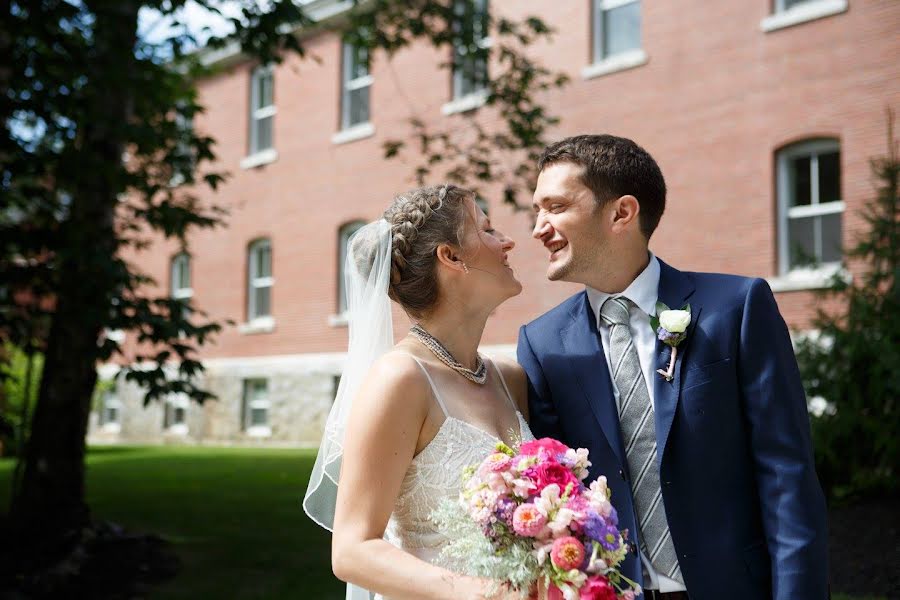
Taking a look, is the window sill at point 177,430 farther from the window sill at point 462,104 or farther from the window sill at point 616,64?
the window sill at point 616,64

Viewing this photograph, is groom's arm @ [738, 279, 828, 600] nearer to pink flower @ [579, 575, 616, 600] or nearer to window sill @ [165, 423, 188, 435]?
pink flower @ [579, 575, 616, 600]

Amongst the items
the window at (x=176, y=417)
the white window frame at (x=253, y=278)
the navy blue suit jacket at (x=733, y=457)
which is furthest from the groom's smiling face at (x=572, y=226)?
the window at (x=176, y=417)

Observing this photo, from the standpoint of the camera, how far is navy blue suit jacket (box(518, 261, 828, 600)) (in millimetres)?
3061

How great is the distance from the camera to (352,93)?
80.1 feet

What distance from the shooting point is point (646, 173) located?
11.5 feet

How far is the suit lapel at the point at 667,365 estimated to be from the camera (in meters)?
3.18

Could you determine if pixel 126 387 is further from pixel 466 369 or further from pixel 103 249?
pixel 466 369

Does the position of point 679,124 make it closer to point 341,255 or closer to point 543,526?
point 341,255

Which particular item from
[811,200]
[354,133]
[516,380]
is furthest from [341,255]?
[516,380]

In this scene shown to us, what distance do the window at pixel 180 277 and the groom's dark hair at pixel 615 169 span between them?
2633cm

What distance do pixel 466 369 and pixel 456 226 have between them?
0.52 metres

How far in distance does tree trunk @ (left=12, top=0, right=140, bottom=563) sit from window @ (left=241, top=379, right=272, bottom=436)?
48.0 feet

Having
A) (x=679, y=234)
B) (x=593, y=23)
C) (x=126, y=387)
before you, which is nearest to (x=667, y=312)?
(x=679, y=234)

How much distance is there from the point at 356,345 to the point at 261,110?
23.9 meters
